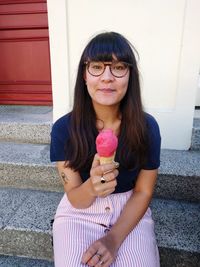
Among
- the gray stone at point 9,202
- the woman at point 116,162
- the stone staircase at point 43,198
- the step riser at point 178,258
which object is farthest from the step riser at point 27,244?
the step riser at point 178,258

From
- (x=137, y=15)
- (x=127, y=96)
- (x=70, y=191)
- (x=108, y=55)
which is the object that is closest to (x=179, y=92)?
(x=137, y=15)

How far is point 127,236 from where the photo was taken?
1419mm

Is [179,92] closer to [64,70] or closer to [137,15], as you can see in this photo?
[137,15]

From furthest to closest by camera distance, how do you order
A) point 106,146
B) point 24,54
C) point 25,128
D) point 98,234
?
point 24,54
point 25,128
point 98,234
point 106,146

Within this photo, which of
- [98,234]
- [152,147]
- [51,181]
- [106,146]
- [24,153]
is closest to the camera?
[106,146]

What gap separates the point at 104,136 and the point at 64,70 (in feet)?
5.19

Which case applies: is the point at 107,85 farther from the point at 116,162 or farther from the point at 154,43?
the point at 154,43

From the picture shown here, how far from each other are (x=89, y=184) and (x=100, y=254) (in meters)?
0.34

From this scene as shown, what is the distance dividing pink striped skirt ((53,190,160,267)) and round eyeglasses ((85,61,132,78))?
71 cm

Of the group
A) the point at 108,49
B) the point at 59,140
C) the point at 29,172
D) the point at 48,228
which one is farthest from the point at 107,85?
the point at 29,172

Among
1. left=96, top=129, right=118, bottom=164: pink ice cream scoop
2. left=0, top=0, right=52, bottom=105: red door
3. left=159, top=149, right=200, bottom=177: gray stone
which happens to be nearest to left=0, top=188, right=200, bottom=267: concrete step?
left=159, top=149, right=200, bottom=177: gray stone

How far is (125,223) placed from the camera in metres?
1.43

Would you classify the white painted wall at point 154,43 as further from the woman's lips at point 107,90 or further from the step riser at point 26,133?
the woman's lips at point 107,90

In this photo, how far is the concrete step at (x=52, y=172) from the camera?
7.12 feet
